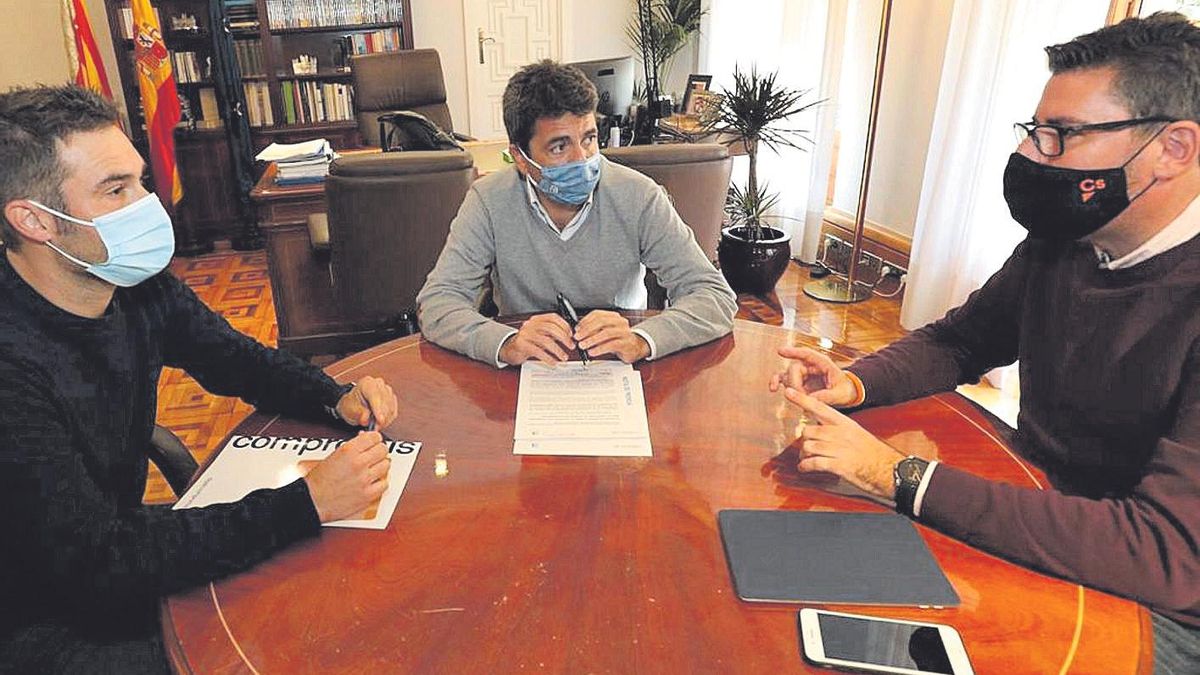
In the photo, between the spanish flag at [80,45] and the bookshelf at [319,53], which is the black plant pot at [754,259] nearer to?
the bookshelf at [319,53]

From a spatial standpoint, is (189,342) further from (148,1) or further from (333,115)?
(333,115)

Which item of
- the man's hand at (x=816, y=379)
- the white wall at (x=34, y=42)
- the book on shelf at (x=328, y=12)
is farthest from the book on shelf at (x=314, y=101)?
the man's hand at (x=816, y=379)

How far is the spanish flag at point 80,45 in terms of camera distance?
3908 mm

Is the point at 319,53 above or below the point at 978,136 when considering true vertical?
above

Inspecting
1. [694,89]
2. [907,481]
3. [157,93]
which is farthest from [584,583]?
[157,93]

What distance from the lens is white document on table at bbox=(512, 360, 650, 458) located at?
117 cm

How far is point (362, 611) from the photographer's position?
85 cm

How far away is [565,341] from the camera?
143 cm

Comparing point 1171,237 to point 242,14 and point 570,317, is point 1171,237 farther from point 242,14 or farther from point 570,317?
point 242,14

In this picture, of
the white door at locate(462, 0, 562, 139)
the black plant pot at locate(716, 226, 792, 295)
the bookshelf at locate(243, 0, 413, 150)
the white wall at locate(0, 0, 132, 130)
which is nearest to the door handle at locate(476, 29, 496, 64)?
the white door at locate(462, 0, 562, 139)

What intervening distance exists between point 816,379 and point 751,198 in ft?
7.95

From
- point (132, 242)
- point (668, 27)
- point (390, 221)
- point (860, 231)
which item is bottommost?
point (860, 231)

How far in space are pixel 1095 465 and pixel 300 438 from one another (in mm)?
1166

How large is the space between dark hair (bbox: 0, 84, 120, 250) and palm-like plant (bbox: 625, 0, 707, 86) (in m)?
4.70
